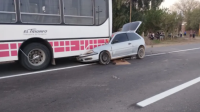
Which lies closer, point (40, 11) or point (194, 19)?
point (40, 11)

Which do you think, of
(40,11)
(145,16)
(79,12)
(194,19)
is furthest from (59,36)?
(194,19)

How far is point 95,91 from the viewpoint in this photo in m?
4.55

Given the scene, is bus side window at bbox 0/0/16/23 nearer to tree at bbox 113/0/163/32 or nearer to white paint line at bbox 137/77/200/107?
white paint line at bbox 137/77/200/107

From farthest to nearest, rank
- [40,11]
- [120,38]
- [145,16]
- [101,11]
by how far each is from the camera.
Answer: [145,16], [120,38], [101,11], [40,11]

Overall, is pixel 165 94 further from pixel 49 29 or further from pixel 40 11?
pixel 40 11

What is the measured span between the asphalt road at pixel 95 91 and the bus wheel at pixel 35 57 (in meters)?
0.41

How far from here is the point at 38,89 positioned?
4.75m

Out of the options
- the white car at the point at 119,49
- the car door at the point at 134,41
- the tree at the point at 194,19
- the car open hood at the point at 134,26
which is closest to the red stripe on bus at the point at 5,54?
the white car at the point at 119,49

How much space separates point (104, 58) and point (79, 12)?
2.27 meters

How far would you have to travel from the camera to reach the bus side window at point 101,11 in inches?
318

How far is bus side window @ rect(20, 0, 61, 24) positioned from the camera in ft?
20.7

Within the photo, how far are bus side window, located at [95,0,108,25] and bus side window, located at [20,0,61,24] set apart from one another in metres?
1.82

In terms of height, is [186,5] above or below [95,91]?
above

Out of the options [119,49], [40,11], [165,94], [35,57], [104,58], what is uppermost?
[40,11]
